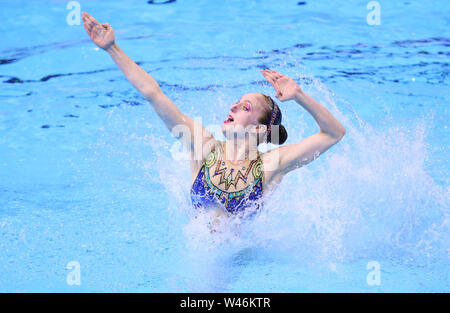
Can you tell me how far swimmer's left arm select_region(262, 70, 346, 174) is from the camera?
2832mm

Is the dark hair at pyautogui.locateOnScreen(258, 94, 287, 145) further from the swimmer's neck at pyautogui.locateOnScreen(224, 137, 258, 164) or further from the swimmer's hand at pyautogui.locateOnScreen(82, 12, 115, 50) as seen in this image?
the swimmer's hand at pyautogui.locateOnScreen(82, 12, 115, 50)

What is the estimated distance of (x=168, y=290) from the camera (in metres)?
3.16

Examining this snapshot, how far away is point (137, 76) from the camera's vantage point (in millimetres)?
3061

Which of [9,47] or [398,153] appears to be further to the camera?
[9,47]

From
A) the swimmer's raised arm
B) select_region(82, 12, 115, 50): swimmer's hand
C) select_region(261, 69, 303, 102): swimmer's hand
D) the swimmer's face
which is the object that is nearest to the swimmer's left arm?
select_region(261, 69, 303, 102): swimmer's hand

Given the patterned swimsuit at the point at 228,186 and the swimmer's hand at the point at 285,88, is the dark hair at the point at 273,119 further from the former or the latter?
the swimmer's hand at the point at 285,88

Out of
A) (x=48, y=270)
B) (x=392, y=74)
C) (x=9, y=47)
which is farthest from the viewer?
(x=9, y=47)

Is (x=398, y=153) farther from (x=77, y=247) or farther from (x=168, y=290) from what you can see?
(x=77, y=247)

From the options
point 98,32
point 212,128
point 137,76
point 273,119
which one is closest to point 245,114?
point 273,119

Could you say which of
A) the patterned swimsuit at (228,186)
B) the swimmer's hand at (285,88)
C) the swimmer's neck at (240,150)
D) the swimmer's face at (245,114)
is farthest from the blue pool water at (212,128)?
the swimmer's hand at (285,88)

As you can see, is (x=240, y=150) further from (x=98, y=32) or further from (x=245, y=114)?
(x=98, y=32)
